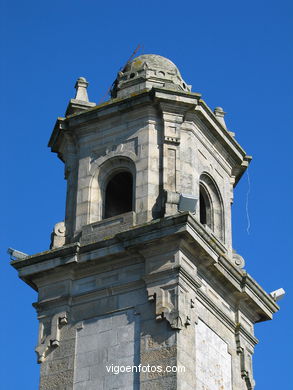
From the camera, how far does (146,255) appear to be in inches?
1297

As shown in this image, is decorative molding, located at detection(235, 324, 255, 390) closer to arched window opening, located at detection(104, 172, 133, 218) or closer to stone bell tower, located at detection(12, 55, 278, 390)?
stone bell tower, located at detection(12, 55, 278, 390)

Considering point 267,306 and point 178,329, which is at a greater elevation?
point 267,306

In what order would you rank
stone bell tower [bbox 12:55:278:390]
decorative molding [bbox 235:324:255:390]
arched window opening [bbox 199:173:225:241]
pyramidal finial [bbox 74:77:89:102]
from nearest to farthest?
stone bell tower [bbox 12:55:278:390]
decorative molding [bbox 235:324:255:390]
arched window opening [bbox 199:173:225:241]
pyramidal finial [bbox 74:77:89:102]

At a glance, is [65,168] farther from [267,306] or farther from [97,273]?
[267,306]

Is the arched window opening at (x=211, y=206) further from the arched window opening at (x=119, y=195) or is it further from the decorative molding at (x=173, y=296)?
the decorative molding at (x=173, y=296)

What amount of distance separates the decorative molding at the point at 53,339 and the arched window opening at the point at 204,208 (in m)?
5.77

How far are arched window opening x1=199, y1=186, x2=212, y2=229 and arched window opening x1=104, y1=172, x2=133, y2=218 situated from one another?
7.09ft

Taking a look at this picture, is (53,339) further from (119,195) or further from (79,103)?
(79,103)

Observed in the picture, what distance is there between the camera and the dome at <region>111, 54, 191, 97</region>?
1469 inches

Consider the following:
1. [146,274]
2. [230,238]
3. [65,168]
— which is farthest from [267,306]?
[65,168]

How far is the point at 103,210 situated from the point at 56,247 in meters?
1.92

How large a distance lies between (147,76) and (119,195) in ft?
12.5

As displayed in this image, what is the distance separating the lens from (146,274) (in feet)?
107

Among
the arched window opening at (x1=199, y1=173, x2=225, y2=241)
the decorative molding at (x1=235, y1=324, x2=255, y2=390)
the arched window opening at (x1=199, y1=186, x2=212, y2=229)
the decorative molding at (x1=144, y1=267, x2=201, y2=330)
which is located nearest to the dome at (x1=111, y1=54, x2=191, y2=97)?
the arched window opening at (x1=199, y1=173, x2=225, y2=241)
